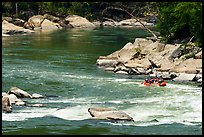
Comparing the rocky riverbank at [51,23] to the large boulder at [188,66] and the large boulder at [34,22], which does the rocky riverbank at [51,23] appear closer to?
the large boulder at [34,22]

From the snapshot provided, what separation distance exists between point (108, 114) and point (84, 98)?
4.31m

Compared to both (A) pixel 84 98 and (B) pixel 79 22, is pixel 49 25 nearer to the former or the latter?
(B) pixel 79 22

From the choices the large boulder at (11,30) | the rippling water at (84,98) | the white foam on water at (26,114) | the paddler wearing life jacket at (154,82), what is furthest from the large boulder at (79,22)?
the white foam on water at (26,114)

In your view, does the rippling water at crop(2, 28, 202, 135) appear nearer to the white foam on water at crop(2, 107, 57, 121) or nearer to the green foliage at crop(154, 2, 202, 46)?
the white foam on water at crop(2, 107, 57, 121)

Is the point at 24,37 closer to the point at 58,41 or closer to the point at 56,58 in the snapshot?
the point at 58,41

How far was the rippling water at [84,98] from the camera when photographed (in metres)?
19.3

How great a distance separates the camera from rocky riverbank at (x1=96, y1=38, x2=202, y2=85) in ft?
100.0

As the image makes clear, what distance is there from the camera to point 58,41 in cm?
5128

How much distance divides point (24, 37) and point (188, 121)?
124ft

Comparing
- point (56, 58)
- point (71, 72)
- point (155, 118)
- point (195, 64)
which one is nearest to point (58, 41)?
point (56, 58)

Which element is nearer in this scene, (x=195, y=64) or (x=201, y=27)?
(x=195, y=64)

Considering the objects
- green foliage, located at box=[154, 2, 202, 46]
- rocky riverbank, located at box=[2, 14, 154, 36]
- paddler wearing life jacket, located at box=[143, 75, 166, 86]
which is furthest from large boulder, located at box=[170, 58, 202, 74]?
rocky riverbank, located at box=[2, 14, 154, 36]

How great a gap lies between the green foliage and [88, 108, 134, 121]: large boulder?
47.9 ft

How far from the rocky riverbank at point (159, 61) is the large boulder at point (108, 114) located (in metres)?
9.16
